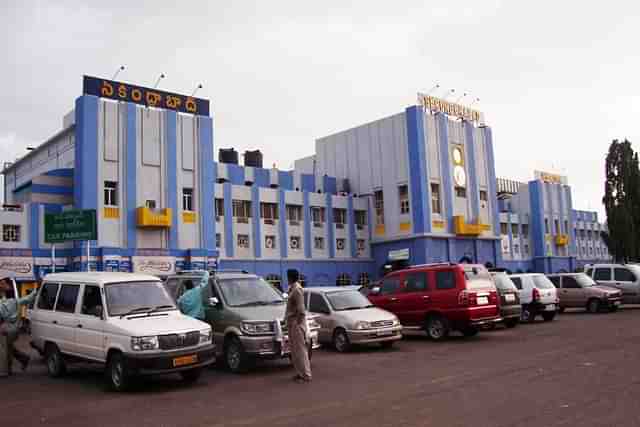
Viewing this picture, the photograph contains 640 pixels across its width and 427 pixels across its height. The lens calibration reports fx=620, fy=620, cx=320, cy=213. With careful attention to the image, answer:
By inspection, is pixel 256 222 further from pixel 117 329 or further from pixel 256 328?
pixel 117 329

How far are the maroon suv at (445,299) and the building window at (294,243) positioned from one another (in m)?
27.6

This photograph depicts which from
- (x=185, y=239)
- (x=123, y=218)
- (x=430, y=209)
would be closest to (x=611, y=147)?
(x=430, y=209)

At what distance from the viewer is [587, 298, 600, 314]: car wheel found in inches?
961

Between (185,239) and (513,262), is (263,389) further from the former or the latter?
(513,262)

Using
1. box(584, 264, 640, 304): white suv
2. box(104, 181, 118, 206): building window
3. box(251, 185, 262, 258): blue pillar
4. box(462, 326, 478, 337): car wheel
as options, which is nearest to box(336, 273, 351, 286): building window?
box(251, 185, 262, 258): blue pillar

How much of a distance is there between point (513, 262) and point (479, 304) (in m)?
44.2

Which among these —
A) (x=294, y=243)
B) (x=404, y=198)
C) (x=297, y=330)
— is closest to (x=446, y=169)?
(x=404, y=198)

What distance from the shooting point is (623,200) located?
5100 centimetres

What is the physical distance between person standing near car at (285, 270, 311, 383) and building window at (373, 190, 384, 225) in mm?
37967

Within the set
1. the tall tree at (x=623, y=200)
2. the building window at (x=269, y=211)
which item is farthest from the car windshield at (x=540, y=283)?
the tall tree at (x=623, y=200)

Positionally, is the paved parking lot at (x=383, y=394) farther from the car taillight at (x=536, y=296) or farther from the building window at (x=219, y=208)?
the building window at (x=219, y=208)

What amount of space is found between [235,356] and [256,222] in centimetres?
3146

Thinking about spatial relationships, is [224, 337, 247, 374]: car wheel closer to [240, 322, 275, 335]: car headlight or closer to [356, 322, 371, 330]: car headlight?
[240, 322, 275, 335]: car headlight

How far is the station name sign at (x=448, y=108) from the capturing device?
4703 centimetres
